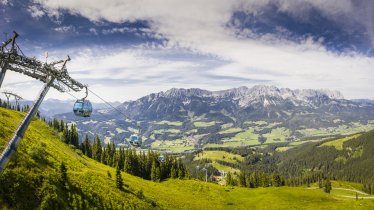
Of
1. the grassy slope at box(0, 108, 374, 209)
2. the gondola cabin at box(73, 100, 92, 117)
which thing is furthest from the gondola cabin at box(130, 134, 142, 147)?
the gondola cabin at box(73, 100, 92, 117)

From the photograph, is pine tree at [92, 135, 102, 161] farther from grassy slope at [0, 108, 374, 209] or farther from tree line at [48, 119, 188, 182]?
grassy slope at [0, 108, 374, 209]

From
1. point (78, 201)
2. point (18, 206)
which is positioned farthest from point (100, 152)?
point (18, 206)

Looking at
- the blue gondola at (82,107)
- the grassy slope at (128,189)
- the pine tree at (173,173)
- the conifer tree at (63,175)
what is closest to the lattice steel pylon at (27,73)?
the blue gondola at (82,107)

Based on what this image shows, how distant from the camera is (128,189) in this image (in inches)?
2894

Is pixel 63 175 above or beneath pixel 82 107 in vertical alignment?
beneath

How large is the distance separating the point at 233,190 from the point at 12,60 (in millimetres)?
139676

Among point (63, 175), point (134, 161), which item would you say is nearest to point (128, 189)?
point (63, 175)

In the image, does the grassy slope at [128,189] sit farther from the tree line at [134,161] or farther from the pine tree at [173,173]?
the tree line at [134,161]

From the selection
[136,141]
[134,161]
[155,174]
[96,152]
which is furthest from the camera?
[96,152]

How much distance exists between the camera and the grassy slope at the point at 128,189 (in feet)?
162

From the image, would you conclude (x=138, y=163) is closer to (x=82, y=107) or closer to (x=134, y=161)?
(x=134, y=161)

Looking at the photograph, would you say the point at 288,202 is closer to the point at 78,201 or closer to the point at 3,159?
the point at 78,201

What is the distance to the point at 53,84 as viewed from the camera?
1991 cm

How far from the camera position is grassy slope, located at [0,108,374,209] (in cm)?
4947
